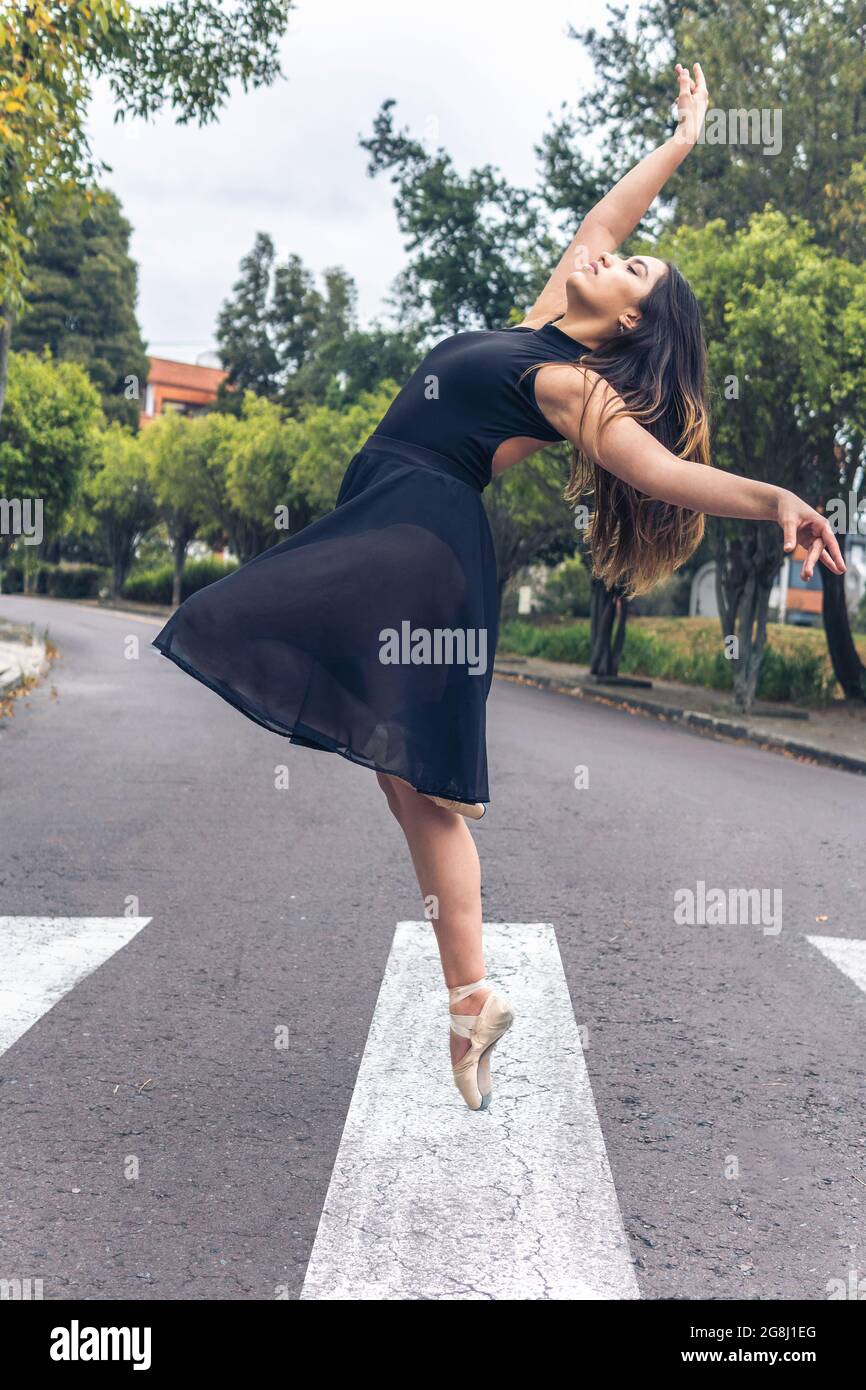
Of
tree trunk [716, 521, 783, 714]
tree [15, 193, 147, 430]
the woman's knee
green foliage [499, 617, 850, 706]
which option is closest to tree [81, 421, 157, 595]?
tree [15, 193, 147, 430]

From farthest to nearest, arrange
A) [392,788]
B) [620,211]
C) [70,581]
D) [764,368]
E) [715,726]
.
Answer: [70,581]
[715,726]
[764,368]
[620,211]
[392,788]

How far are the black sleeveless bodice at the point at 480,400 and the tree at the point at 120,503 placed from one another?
159ft

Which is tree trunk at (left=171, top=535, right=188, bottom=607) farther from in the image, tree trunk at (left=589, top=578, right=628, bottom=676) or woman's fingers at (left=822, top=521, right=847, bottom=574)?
woman's fingers at (left=822, top=521, right=847, bottom=574)

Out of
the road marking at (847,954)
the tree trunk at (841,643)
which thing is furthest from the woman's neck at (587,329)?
the tree trunk at (841,643)

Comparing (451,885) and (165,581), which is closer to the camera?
(451,885)

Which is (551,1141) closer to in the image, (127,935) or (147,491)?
(127,935)

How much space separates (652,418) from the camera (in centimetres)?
294

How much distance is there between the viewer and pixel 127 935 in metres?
4.96

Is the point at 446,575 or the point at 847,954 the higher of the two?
the point at 446,575

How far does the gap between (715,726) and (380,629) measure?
46.0 feet

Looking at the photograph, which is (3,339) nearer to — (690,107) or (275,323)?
(690,107)

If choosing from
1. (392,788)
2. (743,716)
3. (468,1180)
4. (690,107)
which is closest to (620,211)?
(690,107)

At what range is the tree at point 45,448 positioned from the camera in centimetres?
2888
